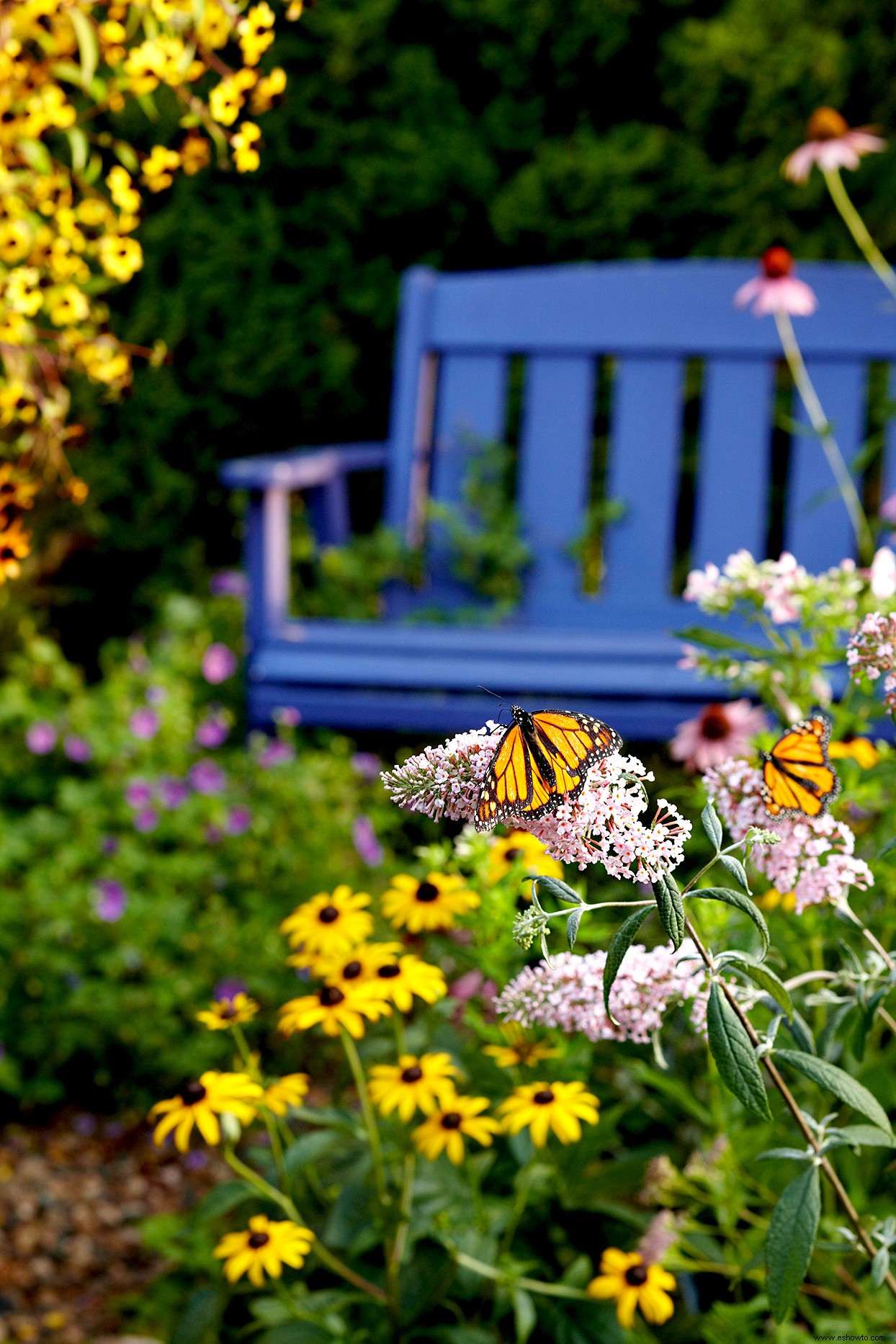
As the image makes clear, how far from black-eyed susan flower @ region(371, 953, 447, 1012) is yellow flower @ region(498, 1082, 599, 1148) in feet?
0.36

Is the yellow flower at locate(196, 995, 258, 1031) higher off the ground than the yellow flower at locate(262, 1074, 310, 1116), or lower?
higher

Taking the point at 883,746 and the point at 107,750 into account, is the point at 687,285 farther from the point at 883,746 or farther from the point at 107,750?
the point at 883,746

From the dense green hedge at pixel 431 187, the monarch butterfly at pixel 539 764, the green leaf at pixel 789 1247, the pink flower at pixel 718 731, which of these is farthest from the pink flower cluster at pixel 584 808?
the dense green hedge at pixel 431 187

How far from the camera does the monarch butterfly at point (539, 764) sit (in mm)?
652

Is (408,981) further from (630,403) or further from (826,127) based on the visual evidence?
(630,403)

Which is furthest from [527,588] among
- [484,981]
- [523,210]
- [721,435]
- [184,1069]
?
[484,981]

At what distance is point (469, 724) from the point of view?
233 cm

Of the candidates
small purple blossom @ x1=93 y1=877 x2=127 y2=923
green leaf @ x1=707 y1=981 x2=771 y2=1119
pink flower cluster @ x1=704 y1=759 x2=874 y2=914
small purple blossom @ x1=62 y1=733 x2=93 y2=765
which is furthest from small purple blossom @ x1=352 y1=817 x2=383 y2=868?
green leaf @ x1=707 y1=981 x2=771 y2=1119

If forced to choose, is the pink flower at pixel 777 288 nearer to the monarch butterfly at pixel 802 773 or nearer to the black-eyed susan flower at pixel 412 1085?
the black-eyed susan flower at pixel 412 1085

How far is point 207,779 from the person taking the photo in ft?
7.14

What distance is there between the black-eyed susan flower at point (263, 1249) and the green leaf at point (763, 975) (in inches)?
17.9

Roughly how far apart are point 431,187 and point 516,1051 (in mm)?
2672

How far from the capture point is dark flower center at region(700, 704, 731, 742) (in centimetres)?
147

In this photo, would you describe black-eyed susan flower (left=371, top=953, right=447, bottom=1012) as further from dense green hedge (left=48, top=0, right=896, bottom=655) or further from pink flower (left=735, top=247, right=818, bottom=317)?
dense green hedge (left=48, top=0, right=896, bottom=655)
